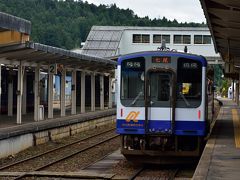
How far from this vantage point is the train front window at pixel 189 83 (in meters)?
12.5

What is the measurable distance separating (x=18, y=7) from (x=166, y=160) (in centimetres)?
11186

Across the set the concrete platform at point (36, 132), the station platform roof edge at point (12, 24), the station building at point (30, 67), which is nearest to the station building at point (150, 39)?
the station building at point (30, 67)

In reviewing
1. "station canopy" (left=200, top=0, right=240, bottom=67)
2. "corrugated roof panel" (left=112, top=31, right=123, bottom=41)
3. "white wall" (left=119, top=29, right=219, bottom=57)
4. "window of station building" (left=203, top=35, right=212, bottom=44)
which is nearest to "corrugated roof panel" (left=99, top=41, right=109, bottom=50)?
"corrugated roof panel" (left=112, top=31, right=123, bottom=41)

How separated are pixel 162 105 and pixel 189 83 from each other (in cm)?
85

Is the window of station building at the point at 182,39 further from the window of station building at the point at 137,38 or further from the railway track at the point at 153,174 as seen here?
the railway track at the point at 153,174

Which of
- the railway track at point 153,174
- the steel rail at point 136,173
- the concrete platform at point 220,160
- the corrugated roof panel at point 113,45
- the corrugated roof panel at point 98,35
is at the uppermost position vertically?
the corrugated roof panel at point 98,35

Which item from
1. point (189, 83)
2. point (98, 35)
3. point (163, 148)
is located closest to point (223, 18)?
point (189, 83)

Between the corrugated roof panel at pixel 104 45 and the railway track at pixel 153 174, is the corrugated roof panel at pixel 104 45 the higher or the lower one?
the higher one

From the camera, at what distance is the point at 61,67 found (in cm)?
2748

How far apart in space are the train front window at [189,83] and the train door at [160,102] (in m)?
0.22

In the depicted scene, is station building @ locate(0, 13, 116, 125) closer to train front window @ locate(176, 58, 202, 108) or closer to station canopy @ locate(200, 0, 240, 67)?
train front window @ locate(176, 58, 202, 108)

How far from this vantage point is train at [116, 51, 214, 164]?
12.4 meters

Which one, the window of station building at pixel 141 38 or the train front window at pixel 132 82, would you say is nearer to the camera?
the train front window at pixel 132 82

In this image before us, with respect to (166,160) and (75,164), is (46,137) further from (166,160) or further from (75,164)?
(166,160)
